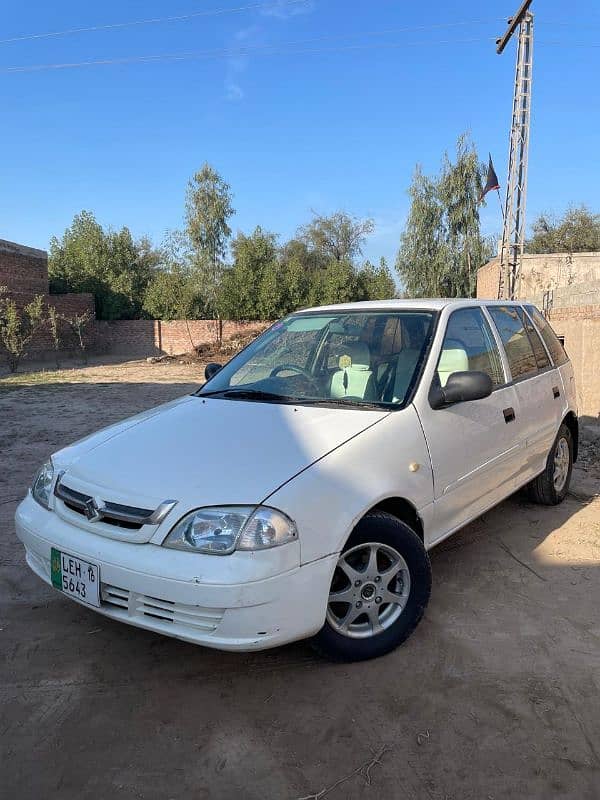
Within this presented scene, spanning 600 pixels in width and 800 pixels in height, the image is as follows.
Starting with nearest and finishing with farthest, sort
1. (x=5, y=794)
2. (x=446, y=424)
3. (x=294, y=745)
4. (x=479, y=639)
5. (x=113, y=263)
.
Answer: (x=5, y=794)
(x=294, y=745)
(x=479, y=639)
(x=446, y=424)
(x=113, y=263)

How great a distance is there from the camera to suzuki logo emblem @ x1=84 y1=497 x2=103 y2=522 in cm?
250

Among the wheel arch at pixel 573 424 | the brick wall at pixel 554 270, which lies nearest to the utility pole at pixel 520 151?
the brick wall at pixel 554 270

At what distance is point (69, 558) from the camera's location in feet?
8.29

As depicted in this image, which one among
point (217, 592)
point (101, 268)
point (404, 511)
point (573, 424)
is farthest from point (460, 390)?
point (101, 268)

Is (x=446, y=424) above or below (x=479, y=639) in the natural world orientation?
above

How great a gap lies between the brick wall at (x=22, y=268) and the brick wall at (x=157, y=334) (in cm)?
526

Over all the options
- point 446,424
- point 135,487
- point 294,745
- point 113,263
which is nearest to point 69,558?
point 135,487

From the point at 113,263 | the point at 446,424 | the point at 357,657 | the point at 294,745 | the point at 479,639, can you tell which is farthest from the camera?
the point at 113,263

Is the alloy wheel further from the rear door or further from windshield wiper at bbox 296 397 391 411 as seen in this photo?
the rear door

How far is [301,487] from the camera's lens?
2357 mm

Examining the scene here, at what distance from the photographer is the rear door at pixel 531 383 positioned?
408 cm

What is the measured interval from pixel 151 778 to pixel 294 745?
0.53 meters

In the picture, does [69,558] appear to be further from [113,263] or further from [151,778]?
[113,263]

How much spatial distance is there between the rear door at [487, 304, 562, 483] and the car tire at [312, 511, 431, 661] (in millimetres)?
1660
